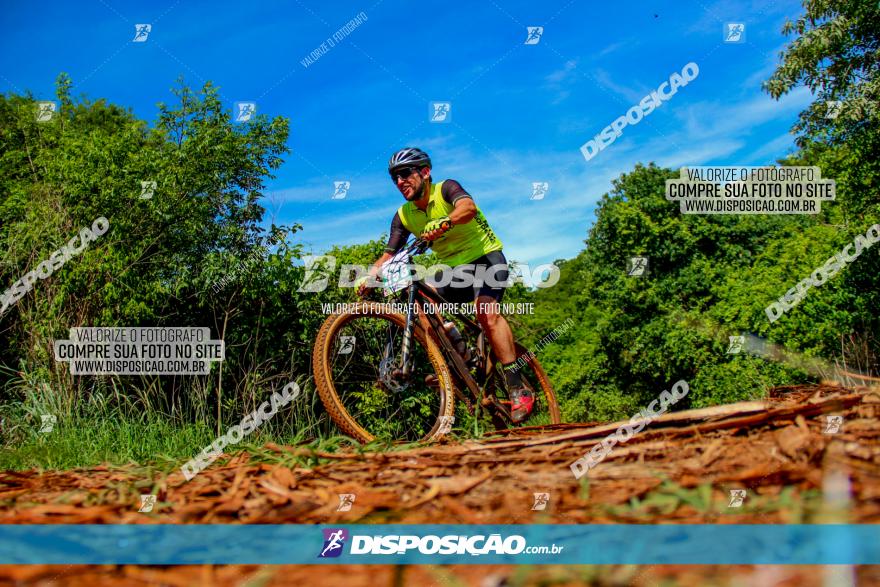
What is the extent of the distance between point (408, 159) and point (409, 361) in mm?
1385

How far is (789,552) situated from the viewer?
106 cm

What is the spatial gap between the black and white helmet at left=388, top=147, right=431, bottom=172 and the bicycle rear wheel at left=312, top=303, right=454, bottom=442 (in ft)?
3.20

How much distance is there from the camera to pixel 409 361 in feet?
12.8

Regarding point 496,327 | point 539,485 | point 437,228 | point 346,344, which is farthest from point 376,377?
point 539,485

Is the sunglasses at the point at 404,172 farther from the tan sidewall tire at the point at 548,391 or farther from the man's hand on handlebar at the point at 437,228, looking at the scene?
the tan sidewall tire at the point at 548,391

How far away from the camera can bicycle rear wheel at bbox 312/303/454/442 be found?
12.3ft

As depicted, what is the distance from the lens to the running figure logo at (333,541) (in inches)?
48.1

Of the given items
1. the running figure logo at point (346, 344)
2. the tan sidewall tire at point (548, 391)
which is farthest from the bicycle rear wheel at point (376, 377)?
the tan sidewall tire at point (548, 391)

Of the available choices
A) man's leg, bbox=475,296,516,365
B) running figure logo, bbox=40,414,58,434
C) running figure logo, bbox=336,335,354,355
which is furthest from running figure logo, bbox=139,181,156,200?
man's leg, bbox=475,296,516,365

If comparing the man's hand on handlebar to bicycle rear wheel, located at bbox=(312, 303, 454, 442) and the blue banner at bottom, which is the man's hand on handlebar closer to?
bicycle rear wheel, located at bbox=(312, 303, 454, 442)

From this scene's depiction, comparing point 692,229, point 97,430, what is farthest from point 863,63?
point 97,430

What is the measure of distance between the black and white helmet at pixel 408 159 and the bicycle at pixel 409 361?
537mm

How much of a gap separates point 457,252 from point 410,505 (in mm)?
3081

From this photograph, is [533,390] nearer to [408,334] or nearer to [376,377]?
[408,334]
